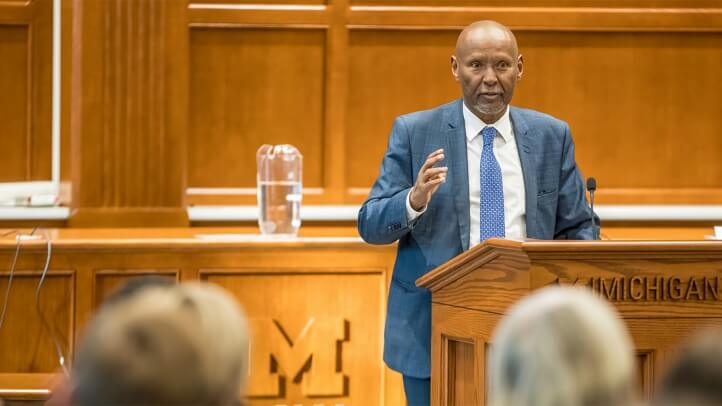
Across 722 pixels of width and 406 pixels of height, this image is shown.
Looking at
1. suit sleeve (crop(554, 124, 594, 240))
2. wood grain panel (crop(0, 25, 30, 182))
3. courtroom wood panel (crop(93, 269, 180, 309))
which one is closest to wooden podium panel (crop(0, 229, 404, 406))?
courtroom wood panel (crop(93, 269, 180, 309))

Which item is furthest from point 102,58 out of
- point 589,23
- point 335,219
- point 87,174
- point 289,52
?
point 589,23

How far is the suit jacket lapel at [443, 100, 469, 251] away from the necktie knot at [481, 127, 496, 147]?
0.22 ft

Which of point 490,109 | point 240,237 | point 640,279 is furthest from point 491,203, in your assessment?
point 240,237

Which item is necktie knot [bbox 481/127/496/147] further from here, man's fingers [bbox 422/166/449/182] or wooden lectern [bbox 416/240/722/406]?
wooden lectern [bbox 416/240/722/406]

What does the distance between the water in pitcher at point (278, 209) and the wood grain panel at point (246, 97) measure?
0.70 m

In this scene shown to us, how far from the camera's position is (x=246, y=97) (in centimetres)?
594

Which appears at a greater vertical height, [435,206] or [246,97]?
[246,97]

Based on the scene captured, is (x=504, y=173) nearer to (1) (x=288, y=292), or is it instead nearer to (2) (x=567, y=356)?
(1) (x=288, y=292)

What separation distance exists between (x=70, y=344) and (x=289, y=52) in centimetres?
203

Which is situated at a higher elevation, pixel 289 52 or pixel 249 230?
pixel 289 52

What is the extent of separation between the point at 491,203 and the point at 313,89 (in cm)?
264

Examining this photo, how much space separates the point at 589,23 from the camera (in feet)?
19.7

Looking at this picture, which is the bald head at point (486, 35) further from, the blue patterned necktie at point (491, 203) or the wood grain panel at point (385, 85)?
the wood grain panel at point (385, 85)

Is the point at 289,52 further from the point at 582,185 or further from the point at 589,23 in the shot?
the point at 582,185
